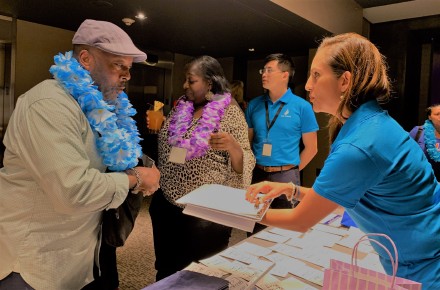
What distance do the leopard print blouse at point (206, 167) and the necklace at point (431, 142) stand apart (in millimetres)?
2188

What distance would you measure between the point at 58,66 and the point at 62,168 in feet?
1.29

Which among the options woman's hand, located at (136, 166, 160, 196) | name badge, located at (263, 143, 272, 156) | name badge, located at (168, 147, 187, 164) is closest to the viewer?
woman's hand, located at (136, 166, 160, 196)

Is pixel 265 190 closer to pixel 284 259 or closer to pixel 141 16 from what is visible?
pixel 284 259

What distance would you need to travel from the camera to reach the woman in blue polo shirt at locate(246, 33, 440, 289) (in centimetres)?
92

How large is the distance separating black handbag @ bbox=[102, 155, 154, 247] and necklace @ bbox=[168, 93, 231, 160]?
0.62 metres

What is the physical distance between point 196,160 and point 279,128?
1018mm

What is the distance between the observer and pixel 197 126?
6.43ft

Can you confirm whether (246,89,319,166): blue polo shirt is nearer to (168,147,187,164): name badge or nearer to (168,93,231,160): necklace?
(168,93,231,160): necklace

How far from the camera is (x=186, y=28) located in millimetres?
4242

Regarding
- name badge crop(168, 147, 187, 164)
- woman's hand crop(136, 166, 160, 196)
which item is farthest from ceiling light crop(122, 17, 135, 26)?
Answer: woman's hand crop(136, 166, 160, 196)

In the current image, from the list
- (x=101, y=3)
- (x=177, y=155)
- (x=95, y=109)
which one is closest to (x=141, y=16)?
(x=101, y=3)

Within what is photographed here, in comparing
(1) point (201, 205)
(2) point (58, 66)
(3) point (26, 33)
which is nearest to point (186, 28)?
(3) point (26, 33)

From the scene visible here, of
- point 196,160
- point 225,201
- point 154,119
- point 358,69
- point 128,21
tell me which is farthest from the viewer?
point 128,21

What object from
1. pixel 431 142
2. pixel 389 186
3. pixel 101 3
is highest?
pixel 101 3
